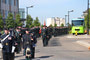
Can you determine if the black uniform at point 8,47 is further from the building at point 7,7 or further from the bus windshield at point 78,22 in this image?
the building at point 7,7

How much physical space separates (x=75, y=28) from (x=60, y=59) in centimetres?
3684

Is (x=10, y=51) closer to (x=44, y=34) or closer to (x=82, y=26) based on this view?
(x=44, y=34)

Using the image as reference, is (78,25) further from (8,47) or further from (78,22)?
(8,47)

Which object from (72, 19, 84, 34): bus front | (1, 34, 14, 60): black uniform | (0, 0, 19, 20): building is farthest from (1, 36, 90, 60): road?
(0, 0, 19, 20): building

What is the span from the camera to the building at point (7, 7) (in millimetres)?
66312

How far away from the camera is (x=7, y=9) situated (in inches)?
2827

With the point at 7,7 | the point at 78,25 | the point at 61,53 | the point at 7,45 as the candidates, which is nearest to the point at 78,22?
the point at 78,25

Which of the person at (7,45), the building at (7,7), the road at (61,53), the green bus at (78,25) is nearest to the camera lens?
the person at (7,45)

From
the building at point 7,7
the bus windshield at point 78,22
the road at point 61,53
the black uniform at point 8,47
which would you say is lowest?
the road at point 61,53

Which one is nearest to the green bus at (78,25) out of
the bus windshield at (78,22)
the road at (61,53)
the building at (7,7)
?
the bus windshield at (78,22)

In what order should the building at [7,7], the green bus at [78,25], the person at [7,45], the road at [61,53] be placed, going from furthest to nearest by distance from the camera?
the building at [7,7] < the green bus at [78,25] < the road at [61,53] < the person at [7,45]

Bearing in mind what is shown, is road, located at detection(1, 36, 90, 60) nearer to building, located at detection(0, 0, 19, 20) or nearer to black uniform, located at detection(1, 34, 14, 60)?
black uniform, located at detection(1, 34, 14, 60)

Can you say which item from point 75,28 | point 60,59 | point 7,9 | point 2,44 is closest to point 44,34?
point 60,59

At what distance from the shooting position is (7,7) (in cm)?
7175
